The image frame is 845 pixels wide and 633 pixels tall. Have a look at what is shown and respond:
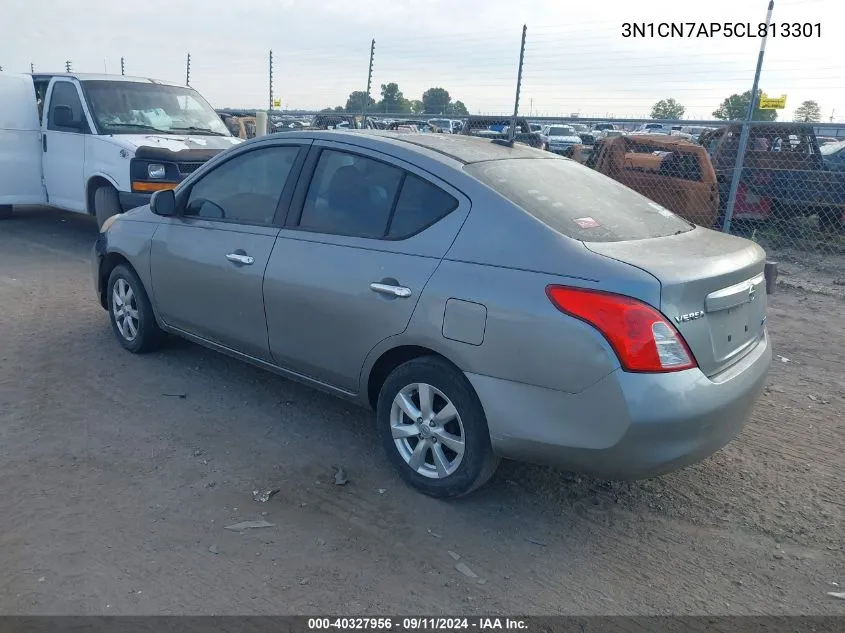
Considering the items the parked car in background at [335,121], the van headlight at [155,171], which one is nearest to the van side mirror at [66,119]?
the van headlight at [155,171]

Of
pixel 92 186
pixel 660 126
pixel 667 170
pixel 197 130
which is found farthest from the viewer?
pixel 660 126

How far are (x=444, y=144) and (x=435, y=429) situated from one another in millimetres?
1581

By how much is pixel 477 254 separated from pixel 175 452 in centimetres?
198

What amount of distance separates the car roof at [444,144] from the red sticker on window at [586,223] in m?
0.65

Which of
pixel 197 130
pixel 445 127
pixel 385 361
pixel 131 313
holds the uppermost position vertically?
pixel 445 127

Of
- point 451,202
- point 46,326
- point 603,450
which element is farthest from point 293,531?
point 46,326

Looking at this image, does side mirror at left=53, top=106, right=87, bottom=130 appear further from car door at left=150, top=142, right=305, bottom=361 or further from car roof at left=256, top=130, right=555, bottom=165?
car roof at left=256, top=130, right=555, bottom=165

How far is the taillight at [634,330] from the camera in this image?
2869mm

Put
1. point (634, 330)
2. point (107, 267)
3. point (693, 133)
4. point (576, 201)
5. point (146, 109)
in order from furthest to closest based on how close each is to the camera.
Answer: point (693, 133) → point (146, 109) → point (107, 267) → point (576, 201) → point (634, 330)

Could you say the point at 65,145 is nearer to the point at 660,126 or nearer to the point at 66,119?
the point at 66,119

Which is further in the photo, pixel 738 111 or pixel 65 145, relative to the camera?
pixel 738 111

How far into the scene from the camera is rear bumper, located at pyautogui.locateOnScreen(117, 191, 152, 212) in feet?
27.1

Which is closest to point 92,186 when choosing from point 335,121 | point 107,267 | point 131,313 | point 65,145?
point 65,145

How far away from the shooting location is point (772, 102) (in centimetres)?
868
